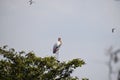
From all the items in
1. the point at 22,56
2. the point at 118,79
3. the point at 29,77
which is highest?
the point at 118,79

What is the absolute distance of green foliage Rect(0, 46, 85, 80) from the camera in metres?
10.6

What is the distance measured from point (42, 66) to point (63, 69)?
2.02ft

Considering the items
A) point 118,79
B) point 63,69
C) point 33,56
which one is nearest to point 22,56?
point 33,56

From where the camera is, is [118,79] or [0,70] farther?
[118,79]

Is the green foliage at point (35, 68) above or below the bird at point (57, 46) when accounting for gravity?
below

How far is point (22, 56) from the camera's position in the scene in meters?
10.9

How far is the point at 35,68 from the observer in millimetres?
10578

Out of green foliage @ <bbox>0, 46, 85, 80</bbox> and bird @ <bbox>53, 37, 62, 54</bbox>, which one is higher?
bird @ <bbox>53, 37, 62, 54</bbox>

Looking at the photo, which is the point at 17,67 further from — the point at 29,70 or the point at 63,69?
the point at 63,69

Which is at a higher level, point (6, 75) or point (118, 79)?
point (118, 79)

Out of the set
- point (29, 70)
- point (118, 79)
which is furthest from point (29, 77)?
point (118, 79)

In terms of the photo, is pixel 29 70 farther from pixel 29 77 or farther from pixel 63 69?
pixel 63 69

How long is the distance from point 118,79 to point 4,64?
6997mm

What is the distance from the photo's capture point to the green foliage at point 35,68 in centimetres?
1059
